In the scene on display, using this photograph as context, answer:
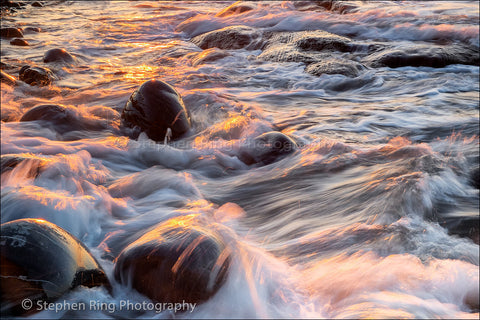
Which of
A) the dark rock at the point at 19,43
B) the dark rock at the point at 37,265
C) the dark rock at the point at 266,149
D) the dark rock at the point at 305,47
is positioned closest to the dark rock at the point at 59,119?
the dark rock at the point at 266,149

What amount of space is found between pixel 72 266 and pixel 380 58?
5.49 meters

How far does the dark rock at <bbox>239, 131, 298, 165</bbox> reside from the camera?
11.2 ft

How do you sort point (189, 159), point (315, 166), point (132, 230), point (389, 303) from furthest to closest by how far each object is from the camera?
1. point (189, 159)
2. point (315, 166)
3. point (132, 230)
4. point (389, 303)

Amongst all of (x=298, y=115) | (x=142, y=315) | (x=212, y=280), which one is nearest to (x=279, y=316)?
(x=212, y=280)

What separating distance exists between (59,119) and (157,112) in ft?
3.20

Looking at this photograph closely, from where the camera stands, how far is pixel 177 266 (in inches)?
75.5

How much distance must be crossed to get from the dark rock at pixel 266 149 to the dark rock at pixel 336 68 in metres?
2.46

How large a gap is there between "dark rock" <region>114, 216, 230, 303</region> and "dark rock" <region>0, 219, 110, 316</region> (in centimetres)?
20

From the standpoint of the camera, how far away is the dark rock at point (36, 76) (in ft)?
17.2

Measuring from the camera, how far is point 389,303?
178cm

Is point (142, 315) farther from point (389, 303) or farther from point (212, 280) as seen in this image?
point (389, 303)

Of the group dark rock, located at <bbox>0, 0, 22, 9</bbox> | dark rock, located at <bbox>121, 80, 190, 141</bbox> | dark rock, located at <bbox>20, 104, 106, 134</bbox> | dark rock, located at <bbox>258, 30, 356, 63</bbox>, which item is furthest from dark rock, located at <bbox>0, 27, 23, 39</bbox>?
dark rock, located at <bbox>121, 80, 190, 141</bbox>

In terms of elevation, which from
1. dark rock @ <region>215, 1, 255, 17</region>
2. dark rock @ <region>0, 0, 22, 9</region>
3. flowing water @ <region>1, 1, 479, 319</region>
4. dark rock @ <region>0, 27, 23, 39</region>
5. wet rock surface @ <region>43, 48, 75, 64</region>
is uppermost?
dark rock @ <region>215, 1, 255, 17</region>

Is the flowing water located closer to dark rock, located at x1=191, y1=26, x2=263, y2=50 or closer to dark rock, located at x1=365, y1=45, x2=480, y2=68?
dark rock, located at x1=365, y1=45, x2=480, y2=68
